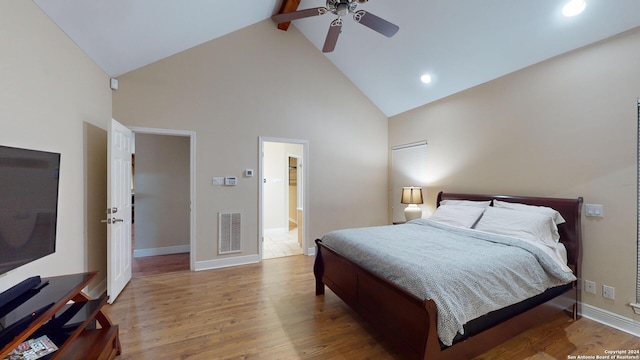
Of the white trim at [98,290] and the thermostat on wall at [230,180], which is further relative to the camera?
the thermostat on wall at [230,180]

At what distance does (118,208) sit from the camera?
2.97 meters

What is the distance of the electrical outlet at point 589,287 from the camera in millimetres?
2547

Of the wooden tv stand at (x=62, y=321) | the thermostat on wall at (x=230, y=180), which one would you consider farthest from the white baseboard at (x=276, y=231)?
the wooden tv stand at (x=62, y=321)

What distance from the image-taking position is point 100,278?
3.03 meters

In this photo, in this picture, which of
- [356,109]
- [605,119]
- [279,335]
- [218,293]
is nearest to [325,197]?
[356,109]

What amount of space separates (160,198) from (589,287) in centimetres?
596

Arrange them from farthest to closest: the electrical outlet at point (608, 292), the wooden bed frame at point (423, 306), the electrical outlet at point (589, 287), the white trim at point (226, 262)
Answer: the white trim at point (226, 262)
the electrical outlet at point (589, 287)
the electrical outlet at point (608, 292)
the wooden bed frame at point (423, 306)

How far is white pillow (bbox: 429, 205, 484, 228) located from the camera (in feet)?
A: 10.1

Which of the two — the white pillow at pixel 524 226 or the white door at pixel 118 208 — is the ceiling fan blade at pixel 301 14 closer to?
the white door at pixel 118 208

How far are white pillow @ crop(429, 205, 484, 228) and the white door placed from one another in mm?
3798

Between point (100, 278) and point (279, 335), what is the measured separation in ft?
7.74

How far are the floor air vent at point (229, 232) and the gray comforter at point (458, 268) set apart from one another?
1956 millimetres

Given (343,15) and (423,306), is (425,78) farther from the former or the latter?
(423,306)

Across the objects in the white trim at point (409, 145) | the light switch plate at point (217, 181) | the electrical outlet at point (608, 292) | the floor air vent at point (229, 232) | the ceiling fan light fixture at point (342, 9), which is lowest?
the electrical outlet at point (608, 292)
